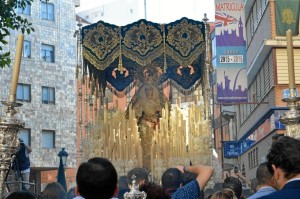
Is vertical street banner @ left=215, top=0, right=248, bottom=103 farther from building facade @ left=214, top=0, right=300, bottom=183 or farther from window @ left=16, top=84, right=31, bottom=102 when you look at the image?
window @ left=16, top=84, right=31, bottom=102

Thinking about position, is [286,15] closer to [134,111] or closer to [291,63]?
[134,111]

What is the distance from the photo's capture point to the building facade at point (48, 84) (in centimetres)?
4241

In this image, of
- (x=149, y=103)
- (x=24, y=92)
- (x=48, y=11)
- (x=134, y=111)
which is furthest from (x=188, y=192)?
(x=48, y=11)

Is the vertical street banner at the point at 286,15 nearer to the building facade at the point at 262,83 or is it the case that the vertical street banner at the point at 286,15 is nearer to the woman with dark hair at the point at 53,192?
the building facade at the point at 262,83

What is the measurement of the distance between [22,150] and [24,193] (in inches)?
275

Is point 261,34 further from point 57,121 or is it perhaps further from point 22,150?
point 22,150

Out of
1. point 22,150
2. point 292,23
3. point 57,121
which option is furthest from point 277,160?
point 57,121

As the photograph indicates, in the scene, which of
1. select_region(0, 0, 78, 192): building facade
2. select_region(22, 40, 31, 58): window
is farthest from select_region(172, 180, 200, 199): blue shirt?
select_region(22, 40, 31, 58): window

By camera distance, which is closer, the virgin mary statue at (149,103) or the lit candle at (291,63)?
the lit candle at (291,63)

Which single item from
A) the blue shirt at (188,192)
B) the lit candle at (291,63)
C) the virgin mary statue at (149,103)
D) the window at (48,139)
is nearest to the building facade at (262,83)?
the virgin mary statue at (149,103)

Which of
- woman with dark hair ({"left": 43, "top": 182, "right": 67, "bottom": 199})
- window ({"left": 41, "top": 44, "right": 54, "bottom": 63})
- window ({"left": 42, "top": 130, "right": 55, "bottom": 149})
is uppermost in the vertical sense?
window ({"left": 41, "top": 44, "right": 54, "bottom": 63})

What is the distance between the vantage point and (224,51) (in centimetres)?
2800

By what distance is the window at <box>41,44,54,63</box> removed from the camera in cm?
4397

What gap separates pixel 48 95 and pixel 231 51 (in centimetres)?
1810
